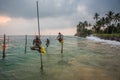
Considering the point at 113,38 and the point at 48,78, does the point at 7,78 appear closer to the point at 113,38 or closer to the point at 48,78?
the point at 48,78


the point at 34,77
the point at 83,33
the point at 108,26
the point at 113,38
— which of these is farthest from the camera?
the point at 83,33

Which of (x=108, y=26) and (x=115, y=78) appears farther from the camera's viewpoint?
(x=108, y=26)

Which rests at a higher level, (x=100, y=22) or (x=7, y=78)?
(x=100, y=22)

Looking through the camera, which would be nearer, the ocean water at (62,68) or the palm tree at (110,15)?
the ocean water at (62,68)

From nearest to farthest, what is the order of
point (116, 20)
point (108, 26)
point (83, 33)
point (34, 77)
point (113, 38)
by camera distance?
point (34, 77) → point (113, 38) → point (116, 20) → point (108, 26) → point (83, 33)

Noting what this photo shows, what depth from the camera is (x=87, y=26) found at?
557ft

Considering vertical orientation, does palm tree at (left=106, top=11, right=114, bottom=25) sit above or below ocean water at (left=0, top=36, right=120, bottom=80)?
above

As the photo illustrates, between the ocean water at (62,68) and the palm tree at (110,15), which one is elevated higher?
the palm tree at (110,15)

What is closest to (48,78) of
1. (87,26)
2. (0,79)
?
(0,79)

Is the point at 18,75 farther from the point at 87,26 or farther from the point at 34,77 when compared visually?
the point at 87,26

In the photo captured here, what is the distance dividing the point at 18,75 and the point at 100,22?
109 metres

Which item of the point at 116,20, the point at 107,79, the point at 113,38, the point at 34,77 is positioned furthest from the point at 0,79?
the point at 116,20

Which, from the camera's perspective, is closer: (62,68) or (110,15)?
(62,68)

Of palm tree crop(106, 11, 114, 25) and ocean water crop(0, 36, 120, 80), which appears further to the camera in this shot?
palm tree crop(106, 11, 114, 25)
